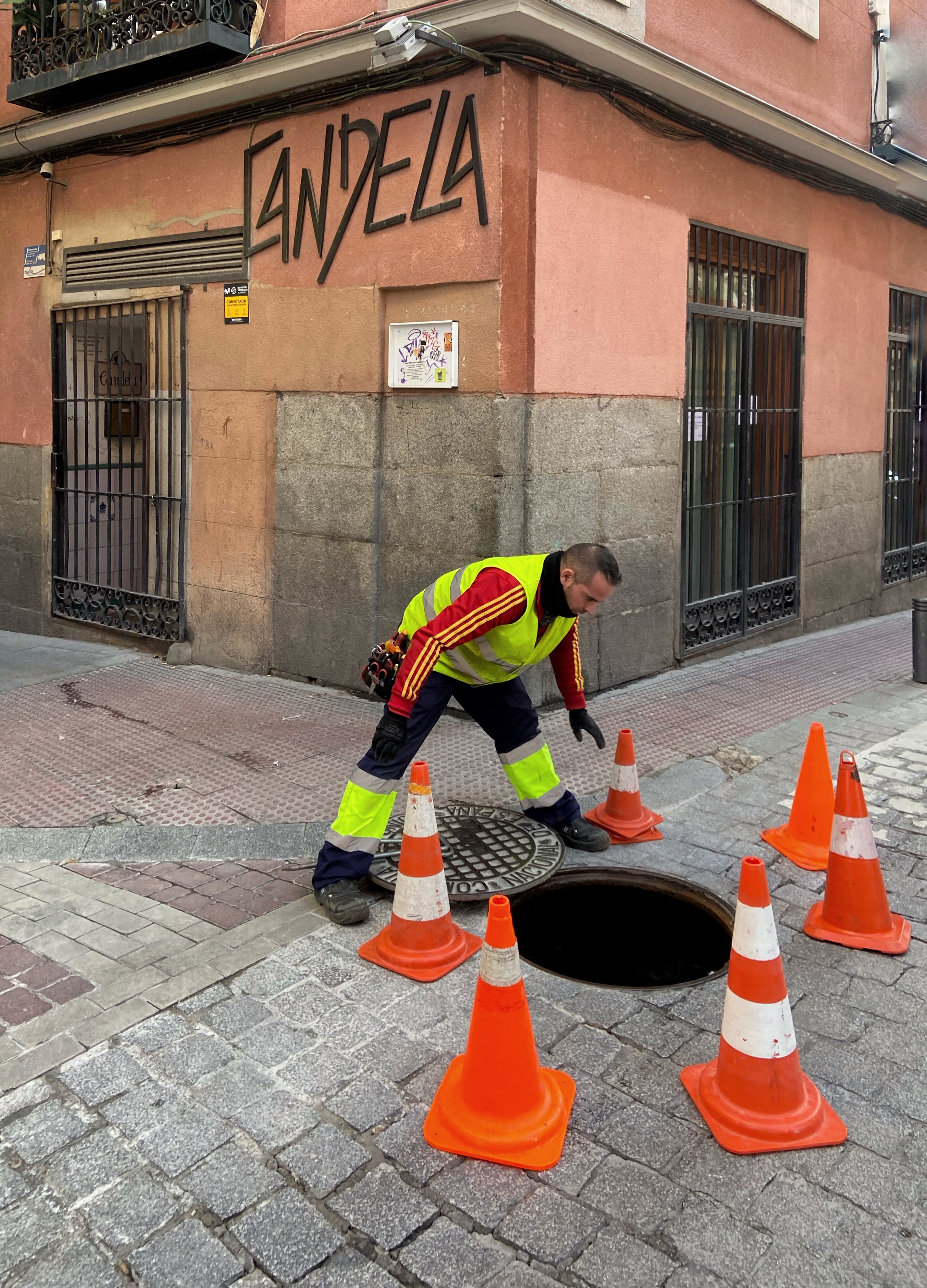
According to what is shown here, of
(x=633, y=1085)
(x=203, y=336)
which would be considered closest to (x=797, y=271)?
(x=203, y=336)

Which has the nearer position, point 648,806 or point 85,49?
point 648,806

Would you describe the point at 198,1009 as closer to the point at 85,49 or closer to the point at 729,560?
the point at 729,560

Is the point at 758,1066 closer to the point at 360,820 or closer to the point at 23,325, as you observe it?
the point at 360,820

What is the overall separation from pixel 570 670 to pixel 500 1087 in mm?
2411

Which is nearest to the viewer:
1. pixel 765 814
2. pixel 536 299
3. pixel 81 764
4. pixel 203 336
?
pixel 765 814

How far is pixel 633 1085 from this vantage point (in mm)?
3381

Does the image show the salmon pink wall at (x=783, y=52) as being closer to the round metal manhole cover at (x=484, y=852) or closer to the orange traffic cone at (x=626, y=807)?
the orange traffic cone at (x=626, y=807)

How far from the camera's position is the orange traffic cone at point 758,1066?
312cm

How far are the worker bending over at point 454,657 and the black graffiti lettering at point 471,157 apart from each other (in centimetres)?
318

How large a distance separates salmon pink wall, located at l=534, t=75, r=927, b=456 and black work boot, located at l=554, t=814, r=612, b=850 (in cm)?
312

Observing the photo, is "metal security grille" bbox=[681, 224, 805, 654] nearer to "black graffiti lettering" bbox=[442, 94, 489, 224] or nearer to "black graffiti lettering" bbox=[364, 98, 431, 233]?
"black graffiti lettering" bbox=[442, 94, 489, 224]

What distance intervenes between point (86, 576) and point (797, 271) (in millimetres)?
6907

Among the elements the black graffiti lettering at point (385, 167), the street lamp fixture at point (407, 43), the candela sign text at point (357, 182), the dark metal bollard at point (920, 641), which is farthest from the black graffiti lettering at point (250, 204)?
the dark metal bollard at point (920, 641)

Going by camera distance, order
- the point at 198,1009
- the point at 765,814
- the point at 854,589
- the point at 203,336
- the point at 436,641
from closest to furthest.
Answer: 1. the point at 198,1009
2. the point at 436,641
3. the point at 765,814
4. the point at 203,336
5. the point at 854,589
